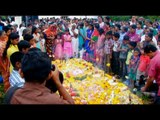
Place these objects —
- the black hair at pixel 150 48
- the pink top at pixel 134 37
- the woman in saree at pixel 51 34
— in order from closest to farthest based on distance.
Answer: the black hair at pixel 150 48, the pink top at pixel 134 37, the woman in saree at pixel 51 34

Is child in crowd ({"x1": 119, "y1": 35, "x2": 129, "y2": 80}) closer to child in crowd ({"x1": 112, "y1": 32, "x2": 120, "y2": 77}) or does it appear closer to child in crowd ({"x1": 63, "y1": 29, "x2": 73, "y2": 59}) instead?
child in crowd ({"x1": 112, "y1": 32, "x2": 120, "y2": 77})

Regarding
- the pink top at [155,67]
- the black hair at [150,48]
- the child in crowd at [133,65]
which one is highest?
the black hair at [150,48]

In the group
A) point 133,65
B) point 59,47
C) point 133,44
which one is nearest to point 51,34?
point 59,47

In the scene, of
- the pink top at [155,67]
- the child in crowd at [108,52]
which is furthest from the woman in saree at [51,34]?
the pink top at [155,67]

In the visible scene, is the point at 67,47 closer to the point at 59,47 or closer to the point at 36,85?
the point at 59,47

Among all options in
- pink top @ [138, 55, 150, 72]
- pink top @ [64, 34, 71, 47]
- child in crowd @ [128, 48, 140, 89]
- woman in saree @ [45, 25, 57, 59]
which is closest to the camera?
pink top @ [138, 55, 150, 72]

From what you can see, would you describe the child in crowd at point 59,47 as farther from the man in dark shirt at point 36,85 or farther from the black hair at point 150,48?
the man in dark shirt at point 36,85

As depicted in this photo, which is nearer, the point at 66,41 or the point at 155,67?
the point at 155,67

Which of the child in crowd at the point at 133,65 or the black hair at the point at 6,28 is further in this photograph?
the black hair at the point at 6,28

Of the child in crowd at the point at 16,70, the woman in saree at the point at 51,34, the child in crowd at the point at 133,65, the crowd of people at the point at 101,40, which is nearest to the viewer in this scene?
the child in crowd at the point at 16,70

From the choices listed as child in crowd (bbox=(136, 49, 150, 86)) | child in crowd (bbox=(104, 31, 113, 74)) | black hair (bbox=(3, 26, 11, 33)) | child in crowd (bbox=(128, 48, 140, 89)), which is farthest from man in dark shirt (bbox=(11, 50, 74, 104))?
child in crowd (bbox=(104, 31, 113, 74))

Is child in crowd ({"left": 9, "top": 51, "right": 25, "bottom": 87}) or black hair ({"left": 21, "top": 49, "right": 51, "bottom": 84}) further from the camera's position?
child in crowd ({"left": 9, "top": 51, "right": 25, "bottom": 87})

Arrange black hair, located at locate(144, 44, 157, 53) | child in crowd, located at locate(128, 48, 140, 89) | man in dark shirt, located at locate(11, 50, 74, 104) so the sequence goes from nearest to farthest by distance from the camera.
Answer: man in dark shirt, located at locate(11, 50, 74, 104)
black hair, located at locate(144, 44, 157, 53)
child in crowd, located at locate(128, 48, 140, 89)
